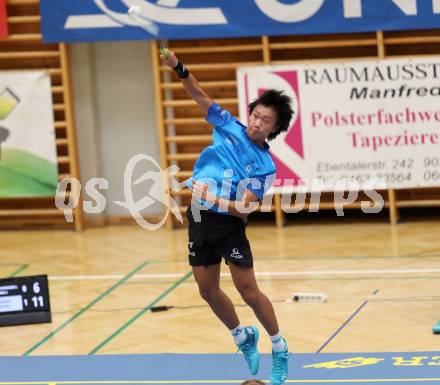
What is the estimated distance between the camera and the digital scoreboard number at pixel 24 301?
909 cm

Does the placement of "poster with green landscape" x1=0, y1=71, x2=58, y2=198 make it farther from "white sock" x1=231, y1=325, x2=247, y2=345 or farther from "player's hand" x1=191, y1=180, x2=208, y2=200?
"player's hand" x1=191, y1=180, x2=208, y2=200

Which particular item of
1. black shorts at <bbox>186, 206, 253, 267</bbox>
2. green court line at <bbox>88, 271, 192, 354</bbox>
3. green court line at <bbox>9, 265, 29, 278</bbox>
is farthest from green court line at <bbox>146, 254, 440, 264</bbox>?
black shorts at <bbox>186, 206, 253, 267</bbox>

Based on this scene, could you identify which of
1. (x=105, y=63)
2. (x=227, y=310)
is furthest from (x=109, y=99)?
(x=227, y=310)

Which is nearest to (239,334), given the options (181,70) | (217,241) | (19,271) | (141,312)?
(217,241)

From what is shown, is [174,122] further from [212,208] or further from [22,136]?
[212,208]

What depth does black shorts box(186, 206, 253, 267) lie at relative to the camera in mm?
6789

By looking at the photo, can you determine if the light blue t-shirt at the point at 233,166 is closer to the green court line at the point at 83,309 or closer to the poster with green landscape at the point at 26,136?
the green court line at the point at 83,309

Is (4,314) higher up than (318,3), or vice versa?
(318,3)

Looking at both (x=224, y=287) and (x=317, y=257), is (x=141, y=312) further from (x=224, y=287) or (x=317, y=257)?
(x=317, y=257)

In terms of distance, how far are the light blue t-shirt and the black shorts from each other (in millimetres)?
108

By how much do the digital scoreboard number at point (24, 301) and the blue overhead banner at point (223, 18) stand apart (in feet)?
10.5

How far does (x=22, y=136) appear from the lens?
12414 mm

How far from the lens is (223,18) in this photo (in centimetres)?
1163

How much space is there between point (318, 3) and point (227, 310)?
17.0 ft
